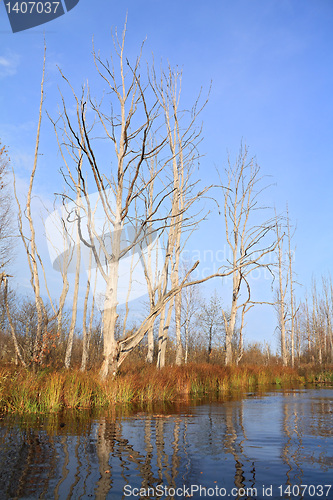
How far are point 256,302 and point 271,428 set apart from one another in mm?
13254

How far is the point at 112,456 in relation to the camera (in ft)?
13.4

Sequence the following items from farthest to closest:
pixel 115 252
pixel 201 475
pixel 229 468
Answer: pixel 115 252 < pixel 229 468 < pixel 201 475

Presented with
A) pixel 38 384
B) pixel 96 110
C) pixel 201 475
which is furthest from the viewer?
pixel 96 110

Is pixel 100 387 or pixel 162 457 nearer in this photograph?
pixel 162 457

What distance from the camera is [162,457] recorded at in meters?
4.05

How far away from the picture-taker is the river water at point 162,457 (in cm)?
309

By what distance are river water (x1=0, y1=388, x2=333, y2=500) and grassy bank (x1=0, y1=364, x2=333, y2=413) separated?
22.7 inches

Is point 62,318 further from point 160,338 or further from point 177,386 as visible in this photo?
point 177,386

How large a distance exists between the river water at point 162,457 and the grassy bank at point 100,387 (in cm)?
58

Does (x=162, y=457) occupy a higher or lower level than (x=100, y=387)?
lower

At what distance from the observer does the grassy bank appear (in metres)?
7.12

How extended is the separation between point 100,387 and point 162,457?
461 centimetres

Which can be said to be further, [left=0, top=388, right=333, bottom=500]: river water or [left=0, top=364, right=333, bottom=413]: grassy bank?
[left=0, top=364, right=333, bottom=413]: grassy bank

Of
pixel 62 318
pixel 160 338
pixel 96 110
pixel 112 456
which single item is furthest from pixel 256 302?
pixel 112 456
